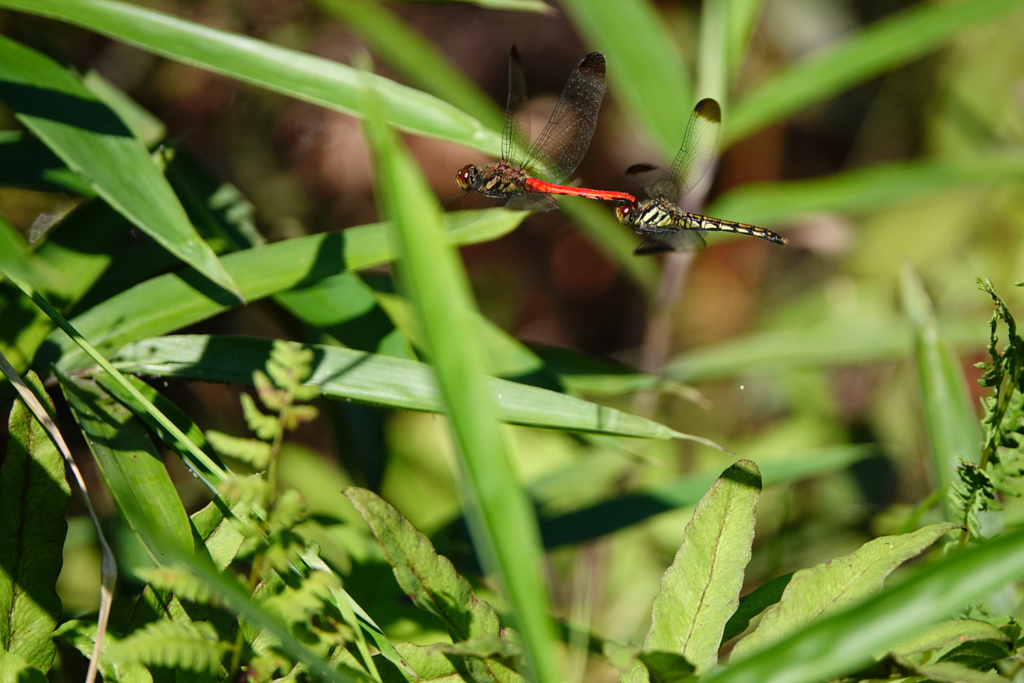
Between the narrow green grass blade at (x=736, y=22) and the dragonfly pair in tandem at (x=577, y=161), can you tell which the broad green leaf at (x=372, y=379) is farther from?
the narrow green grass blade at (x=736, y=22)

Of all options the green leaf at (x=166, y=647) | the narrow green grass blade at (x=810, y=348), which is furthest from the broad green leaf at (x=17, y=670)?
the narrow green grass blade at (x=810, y=348)

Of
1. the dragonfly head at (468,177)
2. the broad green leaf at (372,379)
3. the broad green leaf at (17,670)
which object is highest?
the dragonfly head at (468,177)

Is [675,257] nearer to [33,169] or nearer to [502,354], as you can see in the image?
[502,354]

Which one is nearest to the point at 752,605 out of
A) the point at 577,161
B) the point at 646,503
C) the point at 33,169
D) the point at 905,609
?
the point at 905,609

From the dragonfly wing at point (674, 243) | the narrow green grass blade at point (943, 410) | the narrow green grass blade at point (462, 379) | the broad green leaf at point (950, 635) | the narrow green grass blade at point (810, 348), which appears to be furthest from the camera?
the narrow green grass blade at point (810, 348)

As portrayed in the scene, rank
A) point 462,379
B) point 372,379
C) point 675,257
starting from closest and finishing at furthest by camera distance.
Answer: point 462,379, point 372,379, point 675,257

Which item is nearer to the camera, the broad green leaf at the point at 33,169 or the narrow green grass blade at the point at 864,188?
the broad green leaf at the point at 33,169
